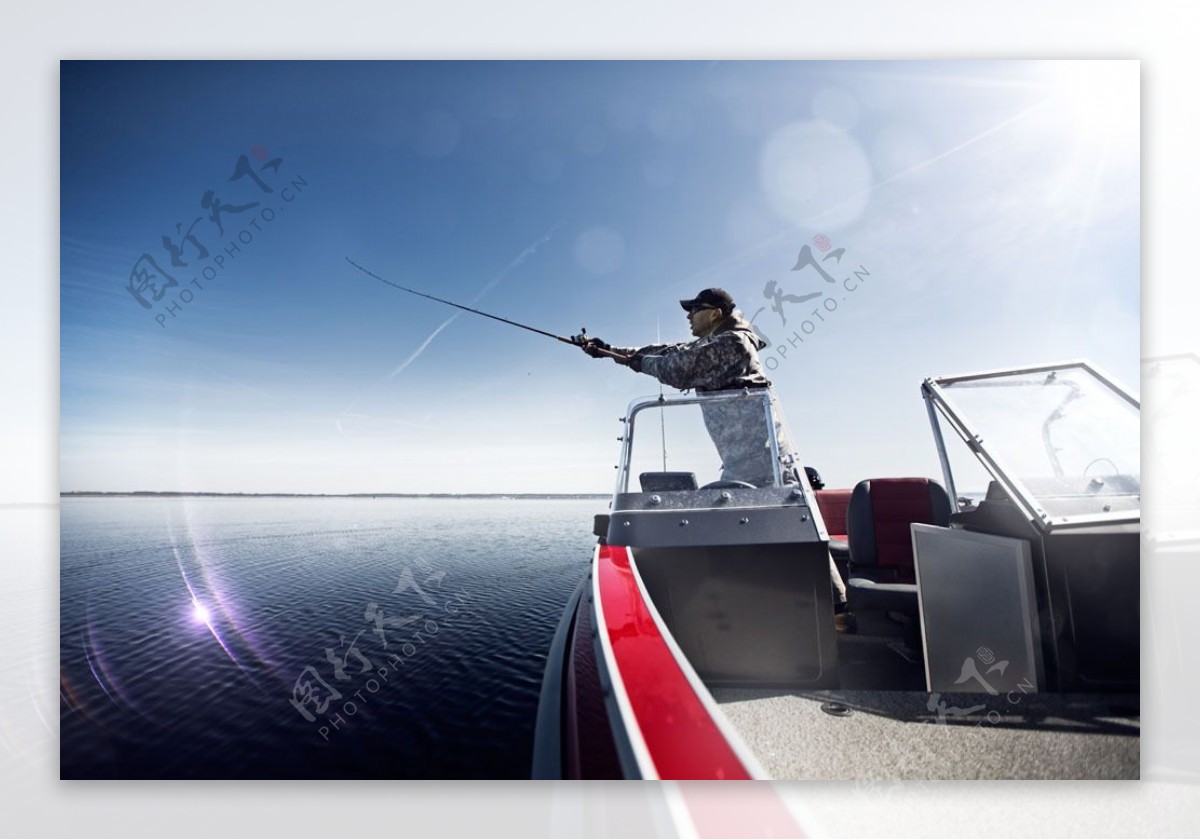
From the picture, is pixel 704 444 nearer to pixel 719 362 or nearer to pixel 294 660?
pixel 719 362

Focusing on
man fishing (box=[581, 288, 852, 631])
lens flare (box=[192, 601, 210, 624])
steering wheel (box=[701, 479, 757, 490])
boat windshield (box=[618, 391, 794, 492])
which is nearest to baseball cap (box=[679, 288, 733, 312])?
man fishing (box=[581, 288, 852, 631])

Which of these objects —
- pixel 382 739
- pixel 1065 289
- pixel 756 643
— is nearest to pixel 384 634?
pixel 382 739

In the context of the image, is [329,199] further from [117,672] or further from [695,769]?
[117,672]

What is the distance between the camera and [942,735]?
1682 millimetres

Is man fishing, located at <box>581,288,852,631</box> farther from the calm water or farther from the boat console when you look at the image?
the calm water

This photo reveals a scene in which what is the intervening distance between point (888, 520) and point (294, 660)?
13.6 ft

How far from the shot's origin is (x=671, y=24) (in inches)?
82.8

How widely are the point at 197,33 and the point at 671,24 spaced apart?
1739mm

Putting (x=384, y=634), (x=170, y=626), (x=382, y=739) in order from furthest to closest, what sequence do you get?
(x=384, y=634) → (x=170, y=626) → (x=382, y=739)

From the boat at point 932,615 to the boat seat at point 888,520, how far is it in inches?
21.0

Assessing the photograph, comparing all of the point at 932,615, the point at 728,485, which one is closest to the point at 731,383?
the point at 728,485

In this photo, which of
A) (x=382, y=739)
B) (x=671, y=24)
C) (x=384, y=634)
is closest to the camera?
(x=671, y=24)

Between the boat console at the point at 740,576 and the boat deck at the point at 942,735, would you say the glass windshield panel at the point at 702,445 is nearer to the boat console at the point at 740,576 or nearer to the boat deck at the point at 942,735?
the boat console at the point at 740,576

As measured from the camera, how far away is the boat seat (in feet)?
8.71
